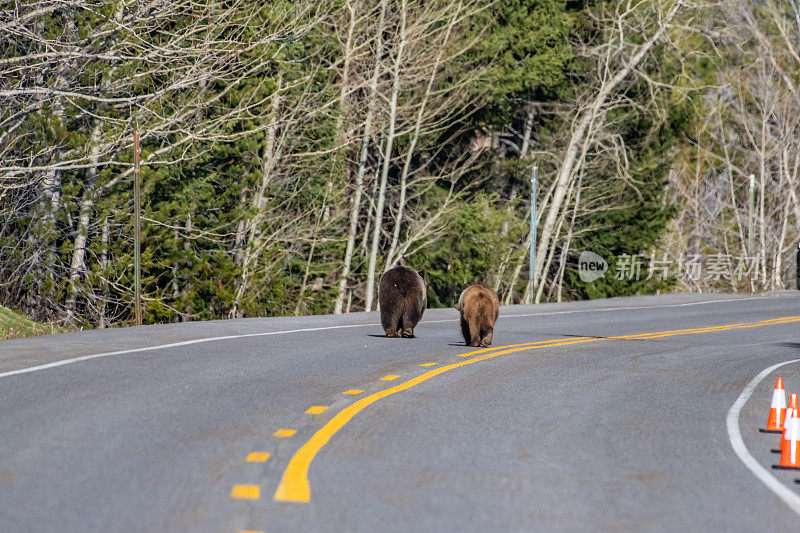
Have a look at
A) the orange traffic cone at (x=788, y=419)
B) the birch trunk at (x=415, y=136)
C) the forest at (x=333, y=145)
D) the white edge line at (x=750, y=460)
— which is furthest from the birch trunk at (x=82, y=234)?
the orange traffic cone at (x=788, y=419)

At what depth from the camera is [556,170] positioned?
4369cm

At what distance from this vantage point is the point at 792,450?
9.33 m

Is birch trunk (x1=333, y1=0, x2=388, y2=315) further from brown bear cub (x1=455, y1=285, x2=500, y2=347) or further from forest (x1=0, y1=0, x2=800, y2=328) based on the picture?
brown bear cub (x1=455, y1=285, x2=500, y2=347)

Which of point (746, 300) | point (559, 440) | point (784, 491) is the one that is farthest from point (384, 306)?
point (746, 300)

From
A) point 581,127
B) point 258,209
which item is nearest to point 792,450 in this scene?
point 258,209

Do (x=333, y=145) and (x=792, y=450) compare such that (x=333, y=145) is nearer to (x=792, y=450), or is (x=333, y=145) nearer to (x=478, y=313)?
(x=478, y=313)

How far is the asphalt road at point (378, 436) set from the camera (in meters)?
7.45

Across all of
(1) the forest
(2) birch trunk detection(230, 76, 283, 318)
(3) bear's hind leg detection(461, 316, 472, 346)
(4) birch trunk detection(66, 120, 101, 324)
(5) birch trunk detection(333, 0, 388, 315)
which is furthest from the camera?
(5) birch trunk detection(333, 0, 388, 315)

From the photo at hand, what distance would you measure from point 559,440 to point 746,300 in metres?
23.6

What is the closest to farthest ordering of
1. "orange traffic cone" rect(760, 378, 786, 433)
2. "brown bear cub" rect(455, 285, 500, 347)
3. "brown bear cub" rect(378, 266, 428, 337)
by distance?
"orange traffic cone" rect(760, 378, 786, 433) < "brown bear cub" rect(455, 285, 500, 347) < "brown bear cub" rect(378, 266, 428, 337)

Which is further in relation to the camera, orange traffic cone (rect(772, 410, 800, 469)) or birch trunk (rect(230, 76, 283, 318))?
birch trunk (rect(230, 76, 283, 318))

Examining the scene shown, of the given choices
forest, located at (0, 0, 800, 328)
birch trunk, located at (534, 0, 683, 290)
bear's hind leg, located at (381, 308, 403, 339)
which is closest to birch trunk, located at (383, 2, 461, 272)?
forest, located at (0, 0, 800, 328)

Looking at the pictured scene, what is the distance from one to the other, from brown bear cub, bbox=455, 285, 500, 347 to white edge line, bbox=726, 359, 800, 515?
4328mm

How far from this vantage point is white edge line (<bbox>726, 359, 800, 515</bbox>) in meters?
8.17
